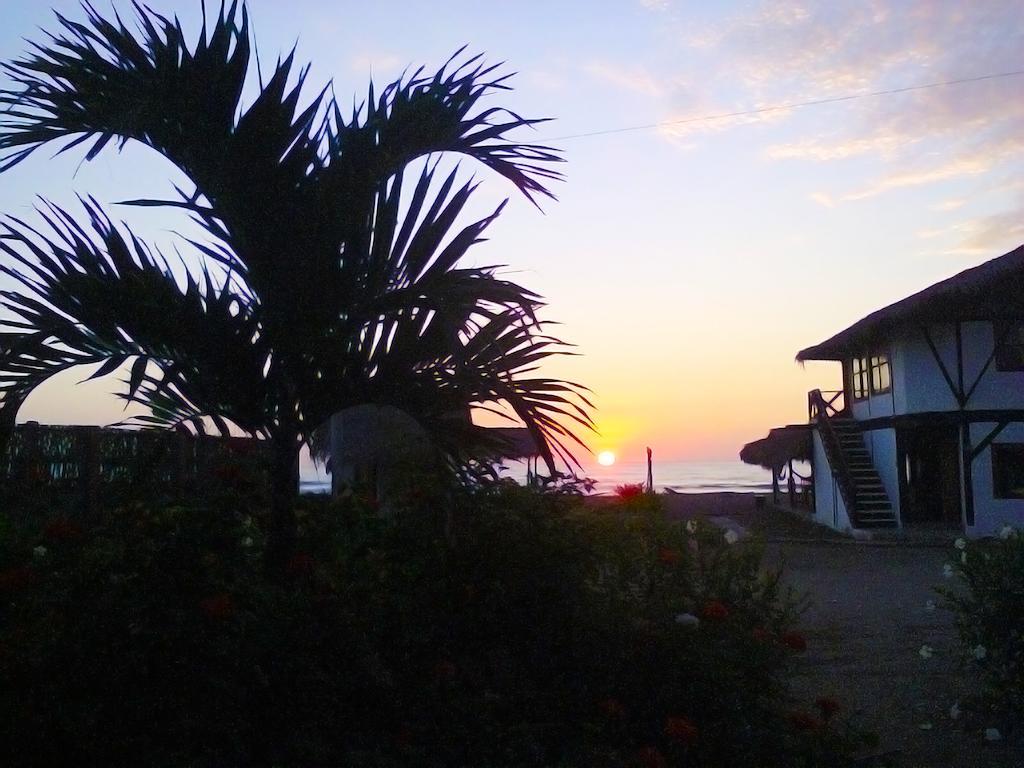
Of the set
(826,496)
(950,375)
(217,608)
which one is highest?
(950,375)

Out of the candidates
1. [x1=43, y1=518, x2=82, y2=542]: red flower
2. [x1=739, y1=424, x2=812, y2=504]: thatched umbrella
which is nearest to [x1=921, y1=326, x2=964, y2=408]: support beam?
[x1=739, y1=424, x2=812, y2=504]: thatched umbrella

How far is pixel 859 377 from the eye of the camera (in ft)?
82.4

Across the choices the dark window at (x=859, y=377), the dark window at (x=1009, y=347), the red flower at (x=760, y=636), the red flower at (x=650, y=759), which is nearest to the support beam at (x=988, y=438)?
the dark window at (x=1009, y=347)

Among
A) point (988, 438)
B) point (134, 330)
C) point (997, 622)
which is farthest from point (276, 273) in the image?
point (988, 438)

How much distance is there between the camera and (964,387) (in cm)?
2031

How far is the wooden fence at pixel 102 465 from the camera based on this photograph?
4.83 meters

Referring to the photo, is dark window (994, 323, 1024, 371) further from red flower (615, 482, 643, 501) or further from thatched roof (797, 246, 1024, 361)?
red flower (615, 482, 643, 501)

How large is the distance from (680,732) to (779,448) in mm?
27770

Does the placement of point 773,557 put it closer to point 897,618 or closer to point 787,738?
point 897,618

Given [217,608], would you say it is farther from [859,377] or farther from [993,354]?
[859,377]

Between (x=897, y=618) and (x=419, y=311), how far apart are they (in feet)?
22.3

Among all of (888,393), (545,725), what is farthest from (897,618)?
(888,393)

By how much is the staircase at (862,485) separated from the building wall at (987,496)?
1.67m

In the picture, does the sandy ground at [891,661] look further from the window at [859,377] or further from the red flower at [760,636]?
the window at [859,377]
